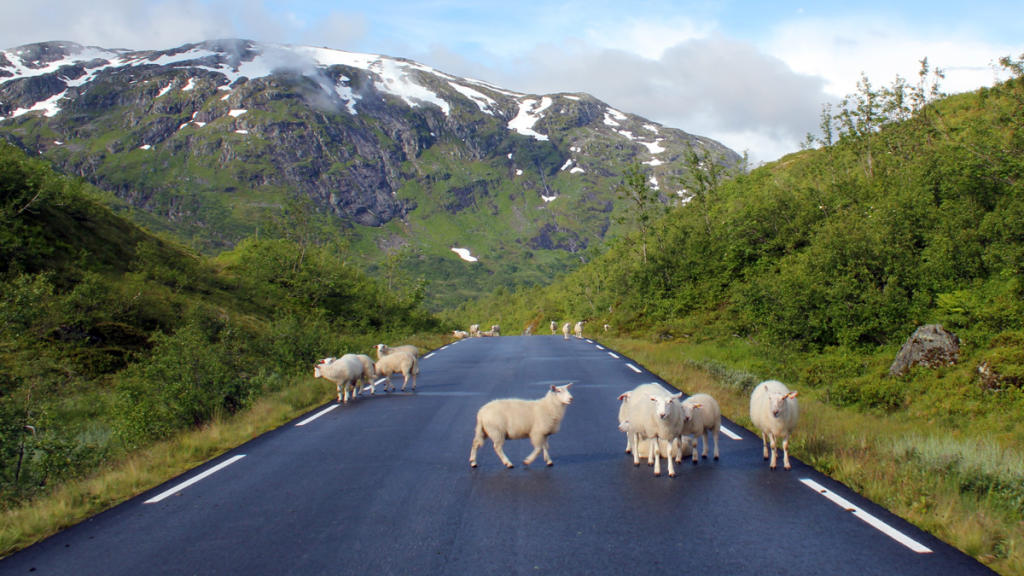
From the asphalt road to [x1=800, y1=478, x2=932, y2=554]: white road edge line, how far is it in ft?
0.07

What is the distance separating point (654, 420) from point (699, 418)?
0.83m

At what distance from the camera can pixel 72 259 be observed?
2231 cm

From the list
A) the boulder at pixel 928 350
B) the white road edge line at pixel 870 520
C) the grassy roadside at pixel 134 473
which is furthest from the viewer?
the boulder at pixel 928 350

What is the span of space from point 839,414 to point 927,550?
822 cm

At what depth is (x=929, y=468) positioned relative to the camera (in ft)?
25.5

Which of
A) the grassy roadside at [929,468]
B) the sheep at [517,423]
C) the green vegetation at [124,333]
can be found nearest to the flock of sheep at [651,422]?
the sheep at [517,423]

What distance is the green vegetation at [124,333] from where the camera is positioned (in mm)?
9750

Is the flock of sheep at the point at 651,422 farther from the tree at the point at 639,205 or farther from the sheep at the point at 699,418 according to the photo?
the tree at the point at 639,205

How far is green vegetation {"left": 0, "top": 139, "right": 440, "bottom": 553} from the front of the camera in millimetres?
9750

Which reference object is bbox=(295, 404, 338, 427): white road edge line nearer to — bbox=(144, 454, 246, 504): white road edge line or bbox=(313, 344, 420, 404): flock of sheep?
bbox=(313, 344, 420, 404): flock of sheep

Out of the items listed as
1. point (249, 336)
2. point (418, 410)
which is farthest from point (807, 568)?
point (249, 336)

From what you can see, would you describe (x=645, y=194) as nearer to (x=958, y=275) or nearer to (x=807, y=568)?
(x=958, y=275)

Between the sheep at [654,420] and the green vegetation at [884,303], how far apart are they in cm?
190

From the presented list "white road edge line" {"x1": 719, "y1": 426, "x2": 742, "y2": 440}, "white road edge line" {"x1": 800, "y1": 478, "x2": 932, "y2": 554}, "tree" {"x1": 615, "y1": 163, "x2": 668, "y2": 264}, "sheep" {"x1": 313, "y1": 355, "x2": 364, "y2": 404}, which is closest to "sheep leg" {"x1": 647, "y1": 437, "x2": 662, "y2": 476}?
"white road edge line" {"x1": 800, "y1": 478, "x2": 932, "y2": 554}
